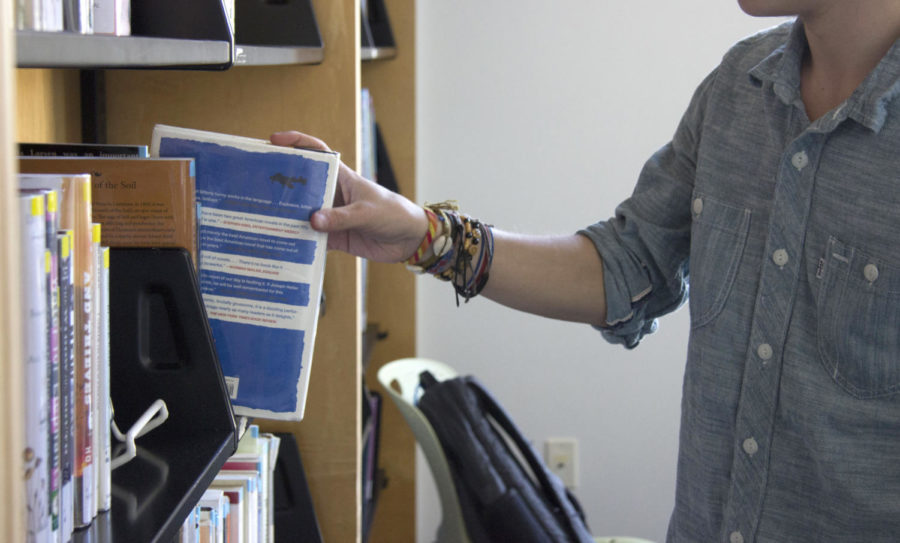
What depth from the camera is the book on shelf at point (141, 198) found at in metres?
0.73

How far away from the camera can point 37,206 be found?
0.49m

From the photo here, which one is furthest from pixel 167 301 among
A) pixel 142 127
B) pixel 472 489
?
pixel 472 489

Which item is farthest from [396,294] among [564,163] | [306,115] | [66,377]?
[66,377]

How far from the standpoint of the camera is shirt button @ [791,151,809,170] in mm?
945

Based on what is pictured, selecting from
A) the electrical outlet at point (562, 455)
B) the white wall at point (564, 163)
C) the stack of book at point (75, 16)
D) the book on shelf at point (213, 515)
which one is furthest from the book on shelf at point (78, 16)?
the electrical outlet at point (562, 455)

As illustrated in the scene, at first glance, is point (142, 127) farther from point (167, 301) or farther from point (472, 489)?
point (472, 489)

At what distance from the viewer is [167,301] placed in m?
0.74

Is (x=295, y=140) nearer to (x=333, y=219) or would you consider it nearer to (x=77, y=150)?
(x=333, y=219)

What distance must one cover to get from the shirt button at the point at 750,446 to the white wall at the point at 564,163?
1.53m

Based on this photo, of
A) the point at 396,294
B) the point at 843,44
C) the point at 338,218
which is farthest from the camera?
the point at 396,294

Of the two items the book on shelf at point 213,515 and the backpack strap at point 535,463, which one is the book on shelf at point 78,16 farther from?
the backpack strap at point 535,463

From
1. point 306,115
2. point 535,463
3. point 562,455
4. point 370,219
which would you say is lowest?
point 562,455

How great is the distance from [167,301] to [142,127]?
49cm

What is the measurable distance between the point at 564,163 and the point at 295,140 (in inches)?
66.0
